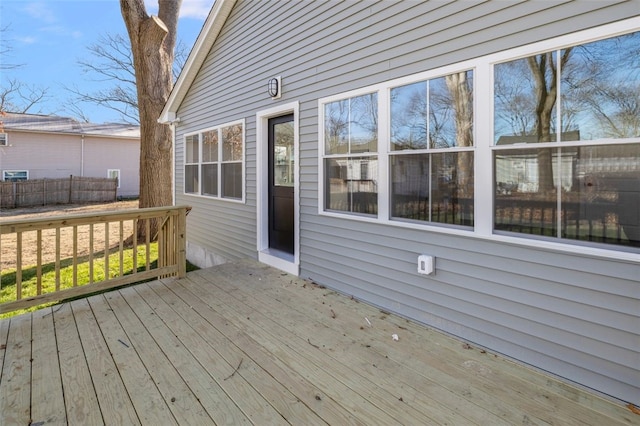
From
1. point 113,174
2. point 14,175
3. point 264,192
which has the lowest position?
point 264,192

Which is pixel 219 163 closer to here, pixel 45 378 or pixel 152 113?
pixel 152 113

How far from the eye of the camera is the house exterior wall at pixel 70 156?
16.6 meters

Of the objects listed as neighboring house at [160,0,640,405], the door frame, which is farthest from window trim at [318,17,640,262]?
the door frame

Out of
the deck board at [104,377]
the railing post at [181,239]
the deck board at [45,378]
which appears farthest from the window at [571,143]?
the railing post at [181,239]

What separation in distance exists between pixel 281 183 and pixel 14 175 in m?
18.6

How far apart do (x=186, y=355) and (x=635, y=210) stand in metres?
3.13

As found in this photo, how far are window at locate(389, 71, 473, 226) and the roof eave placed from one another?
4.14 m

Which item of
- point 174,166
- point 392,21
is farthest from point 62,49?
point 392,21

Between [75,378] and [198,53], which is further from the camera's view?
[198,53]

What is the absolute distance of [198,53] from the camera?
20.8 ft

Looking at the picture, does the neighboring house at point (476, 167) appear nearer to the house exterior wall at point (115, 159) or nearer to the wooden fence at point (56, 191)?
the wooden fence at point (56, 191)

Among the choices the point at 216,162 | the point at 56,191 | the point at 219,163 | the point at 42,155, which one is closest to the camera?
the point at 219,163

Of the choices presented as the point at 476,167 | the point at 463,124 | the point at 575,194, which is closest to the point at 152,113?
the point at 463,124

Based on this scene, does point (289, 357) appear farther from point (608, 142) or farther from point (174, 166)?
point (174, 166)
